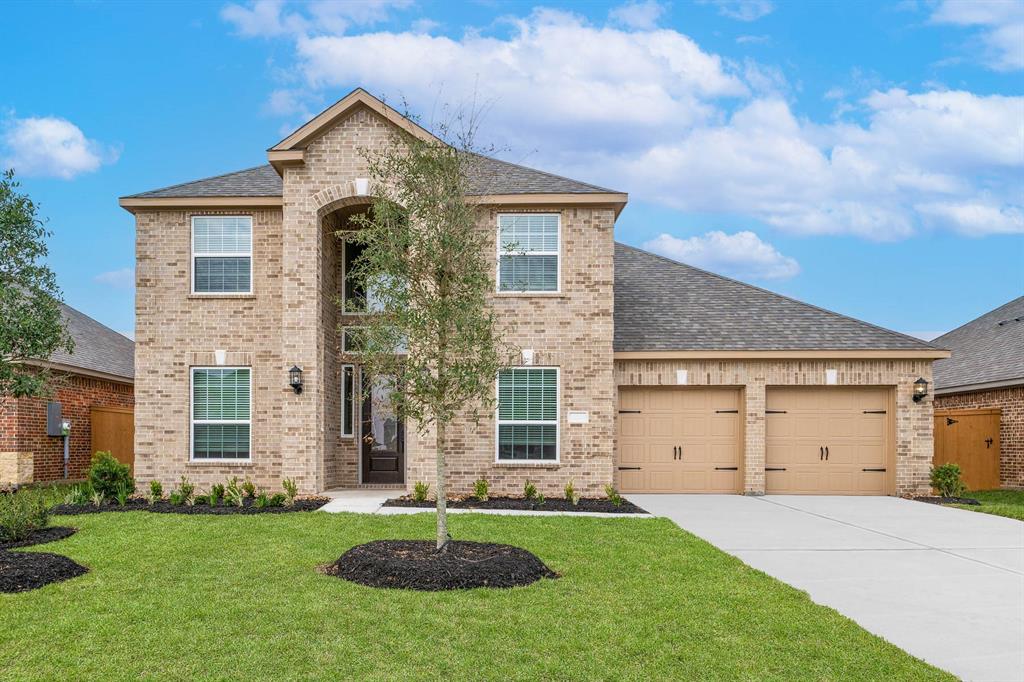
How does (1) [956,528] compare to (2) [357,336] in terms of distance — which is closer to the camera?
(2) [357,336]

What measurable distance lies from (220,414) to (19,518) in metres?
4.95

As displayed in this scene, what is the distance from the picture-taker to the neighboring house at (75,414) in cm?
1711

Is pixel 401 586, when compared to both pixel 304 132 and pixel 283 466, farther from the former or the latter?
pixel 304 132

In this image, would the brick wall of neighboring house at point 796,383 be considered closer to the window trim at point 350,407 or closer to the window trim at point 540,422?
the window trim at point 540,422

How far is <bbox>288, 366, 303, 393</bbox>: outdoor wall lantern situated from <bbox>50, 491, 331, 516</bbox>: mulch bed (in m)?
2.06

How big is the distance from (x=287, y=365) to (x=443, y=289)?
649 centimetres

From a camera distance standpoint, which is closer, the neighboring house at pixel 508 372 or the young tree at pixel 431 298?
the young tree at pixel 431 298

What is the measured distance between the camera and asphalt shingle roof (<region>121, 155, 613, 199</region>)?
14961 millimetres

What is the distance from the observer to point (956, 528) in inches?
472

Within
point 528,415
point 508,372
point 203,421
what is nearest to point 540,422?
point 528,415

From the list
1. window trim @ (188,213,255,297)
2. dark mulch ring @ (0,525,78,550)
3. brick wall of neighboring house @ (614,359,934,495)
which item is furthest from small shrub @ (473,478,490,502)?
dark mulch ring @ (0,525,78,550)

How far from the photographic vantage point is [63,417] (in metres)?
18.6

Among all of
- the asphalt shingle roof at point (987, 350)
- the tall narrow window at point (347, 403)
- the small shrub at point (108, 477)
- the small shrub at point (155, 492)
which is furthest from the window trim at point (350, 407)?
the asphalt shingle roof at point (987, 350)

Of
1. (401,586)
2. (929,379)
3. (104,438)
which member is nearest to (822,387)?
(929,379)
